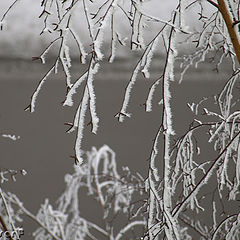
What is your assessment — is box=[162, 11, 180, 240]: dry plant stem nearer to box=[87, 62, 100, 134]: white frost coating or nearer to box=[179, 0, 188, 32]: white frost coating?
box=[179, 0, 188, 32]: white frost coating

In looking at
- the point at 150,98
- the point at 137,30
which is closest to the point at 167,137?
the point at 150,98

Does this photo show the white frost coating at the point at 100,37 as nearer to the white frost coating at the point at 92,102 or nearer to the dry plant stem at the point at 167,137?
the white frost coating at the point at 92,102

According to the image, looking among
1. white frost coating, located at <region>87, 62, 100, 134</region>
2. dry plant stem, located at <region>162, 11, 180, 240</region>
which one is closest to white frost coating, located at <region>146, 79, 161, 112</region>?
dry plant stem, located at <region>162, 11, 180, 240</region>

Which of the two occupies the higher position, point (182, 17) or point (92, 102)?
point (182, 17)

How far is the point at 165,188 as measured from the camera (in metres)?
1.34

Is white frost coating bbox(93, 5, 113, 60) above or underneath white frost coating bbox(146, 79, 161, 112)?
above

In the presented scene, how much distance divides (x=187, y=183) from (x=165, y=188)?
0.49 meters

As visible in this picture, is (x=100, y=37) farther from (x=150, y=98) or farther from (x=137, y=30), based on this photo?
(x=150, y=98)

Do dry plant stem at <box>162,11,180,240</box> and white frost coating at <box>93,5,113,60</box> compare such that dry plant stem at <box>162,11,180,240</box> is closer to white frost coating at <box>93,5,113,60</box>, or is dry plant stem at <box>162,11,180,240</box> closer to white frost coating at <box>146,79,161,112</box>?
white frost coating at <box>146,79,161,112</box>

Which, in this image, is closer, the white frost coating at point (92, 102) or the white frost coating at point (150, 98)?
the white frost coating at point (92, 102)

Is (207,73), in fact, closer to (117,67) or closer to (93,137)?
(117,67)

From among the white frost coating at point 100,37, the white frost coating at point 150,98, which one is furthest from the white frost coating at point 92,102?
the white frost coating at point 150,98

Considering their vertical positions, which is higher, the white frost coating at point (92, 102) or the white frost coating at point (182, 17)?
the white frost coating at point (182, 17)

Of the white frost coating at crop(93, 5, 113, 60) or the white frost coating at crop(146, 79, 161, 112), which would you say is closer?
the white frost coating at crop(93, 5, 113, 60)
